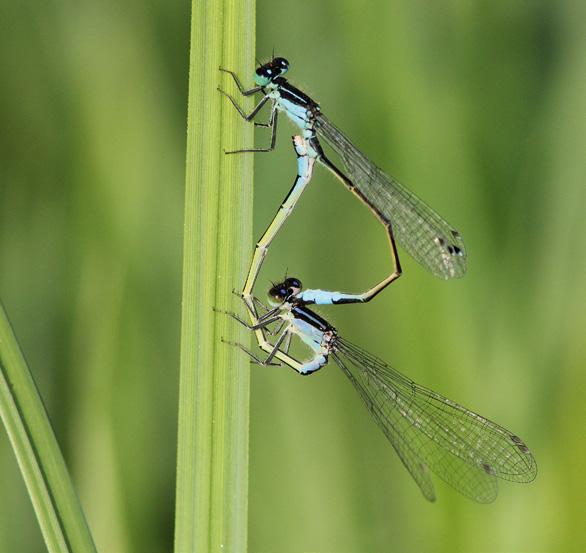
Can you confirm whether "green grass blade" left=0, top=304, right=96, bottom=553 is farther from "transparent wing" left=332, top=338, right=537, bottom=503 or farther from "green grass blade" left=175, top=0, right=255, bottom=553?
"transparent wing" left=332, top=338, right=537, bottom=503

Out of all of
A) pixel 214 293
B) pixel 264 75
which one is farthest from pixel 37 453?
pixel 264 75

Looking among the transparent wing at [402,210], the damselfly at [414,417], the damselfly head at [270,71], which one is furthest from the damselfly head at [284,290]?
the damselfly head at [270,71]

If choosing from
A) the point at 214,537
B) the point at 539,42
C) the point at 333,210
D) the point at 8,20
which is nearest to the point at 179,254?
the point at 333,210

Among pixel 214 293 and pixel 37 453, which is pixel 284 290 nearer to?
pixel 214 293

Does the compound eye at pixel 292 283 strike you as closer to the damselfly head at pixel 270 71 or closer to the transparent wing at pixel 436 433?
the transparent wing at pixel 436 433

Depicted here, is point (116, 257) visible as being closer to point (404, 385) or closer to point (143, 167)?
point (143, 167)

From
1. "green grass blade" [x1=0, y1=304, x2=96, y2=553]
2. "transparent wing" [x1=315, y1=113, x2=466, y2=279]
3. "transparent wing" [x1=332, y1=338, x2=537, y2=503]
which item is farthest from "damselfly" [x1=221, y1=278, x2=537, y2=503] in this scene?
"green grass blade" [x1=0, y1=304, x2=96, y2=553]
